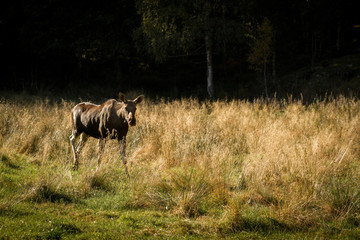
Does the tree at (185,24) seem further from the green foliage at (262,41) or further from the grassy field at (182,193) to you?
the grassy field at (182,193)

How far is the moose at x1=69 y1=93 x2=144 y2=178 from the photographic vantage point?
584cm

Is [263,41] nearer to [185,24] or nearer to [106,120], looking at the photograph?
[185,24]

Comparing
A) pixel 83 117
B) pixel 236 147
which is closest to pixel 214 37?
pixel 236 147

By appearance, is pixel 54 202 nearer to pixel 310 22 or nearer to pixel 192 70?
pixel 192 70

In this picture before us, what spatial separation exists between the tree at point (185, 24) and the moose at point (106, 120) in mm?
11240

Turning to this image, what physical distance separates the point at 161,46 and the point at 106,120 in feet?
40.6

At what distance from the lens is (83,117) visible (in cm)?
666

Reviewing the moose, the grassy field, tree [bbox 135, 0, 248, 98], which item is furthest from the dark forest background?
the moose

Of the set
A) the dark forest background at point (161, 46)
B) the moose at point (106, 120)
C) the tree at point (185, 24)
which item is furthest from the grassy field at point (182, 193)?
the tree at point (185, 24)

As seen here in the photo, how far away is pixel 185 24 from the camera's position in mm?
17703

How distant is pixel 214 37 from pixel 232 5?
7.31 ft

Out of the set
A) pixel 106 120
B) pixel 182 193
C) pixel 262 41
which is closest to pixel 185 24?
pixel 262 41

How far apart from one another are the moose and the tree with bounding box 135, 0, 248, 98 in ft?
36.9

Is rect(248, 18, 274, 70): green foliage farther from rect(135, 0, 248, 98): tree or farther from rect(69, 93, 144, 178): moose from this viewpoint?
rect(69, 93, 144, 178): moose
